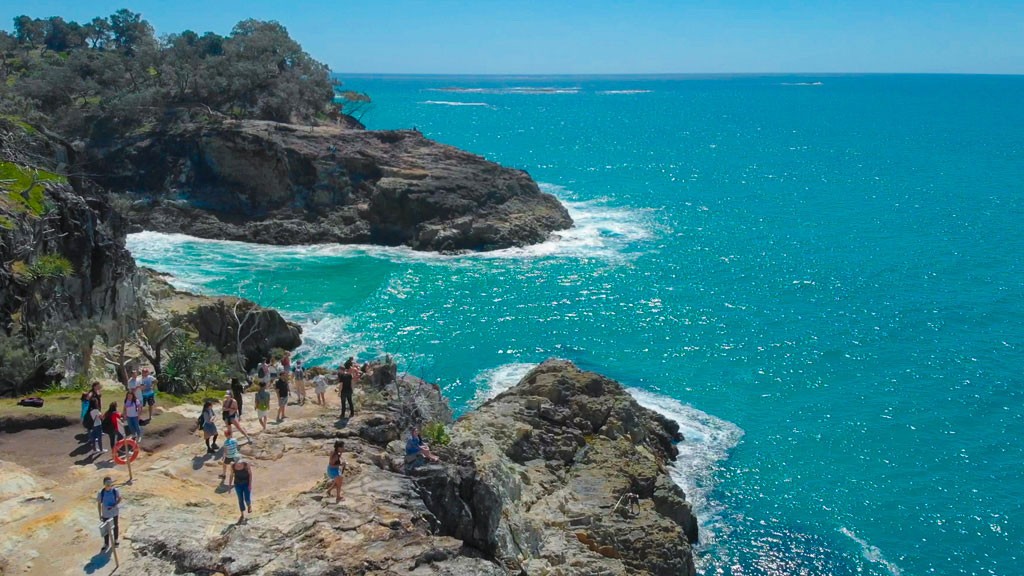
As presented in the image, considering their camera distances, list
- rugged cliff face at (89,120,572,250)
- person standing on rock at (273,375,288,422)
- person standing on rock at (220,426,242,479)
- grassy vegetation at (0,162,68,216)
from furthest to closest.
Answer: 1. rugged cliff face at (89,120,572,250)
2. person standing on rock at (273,375,288,422)
3. grassy vegetation at (0,162,68,216)
4. person standing on rock at (220,426,242,479)

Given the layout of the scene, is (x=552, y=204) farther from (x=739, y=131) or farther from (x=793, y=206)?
(x=739, y=131)

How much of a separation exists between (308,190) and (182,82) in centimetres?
2071

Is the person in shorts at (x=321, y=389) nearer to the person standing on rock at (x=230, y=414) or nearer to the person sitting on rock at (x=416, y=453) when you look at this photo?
the person standing on rock at (x=230, y=414)

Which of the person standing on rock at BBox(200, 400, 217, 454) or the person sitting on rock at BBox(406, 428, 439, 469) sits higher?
the person standing on rock at BBox(200, 400, 217, 454)

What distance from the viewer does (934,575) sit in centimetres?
2920

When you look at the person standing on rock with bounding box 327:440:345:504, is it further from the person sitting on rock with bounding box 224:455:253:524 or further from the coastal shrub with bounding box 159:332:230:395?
the coastal shrub with bounding box 159:332:230:395

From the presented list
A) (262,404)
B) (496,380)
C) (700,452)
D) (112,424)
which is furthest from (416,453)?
(496,380)

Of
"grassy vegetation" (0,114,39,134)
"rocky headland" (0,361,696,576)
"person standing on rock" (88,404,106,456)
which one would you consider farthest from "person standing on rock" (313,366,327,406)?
"grassy vegetation" (0,114,39,134)

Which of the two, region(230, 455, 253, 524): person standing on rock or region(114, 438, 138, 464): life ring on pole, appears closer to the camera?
region(230, 455, 253, 524): person standing on rock

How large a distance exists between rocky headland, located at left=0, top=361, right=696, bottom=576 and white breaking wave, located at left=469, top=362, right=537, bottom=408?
27.8ft

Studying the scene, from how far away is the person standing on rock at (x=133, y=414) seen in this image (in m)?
21.8

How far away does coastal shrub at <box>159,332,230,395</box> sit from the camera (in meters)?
29.1

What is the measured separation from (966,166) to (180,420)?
11343 centimetres

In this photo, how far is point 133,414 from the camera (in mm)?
21891
